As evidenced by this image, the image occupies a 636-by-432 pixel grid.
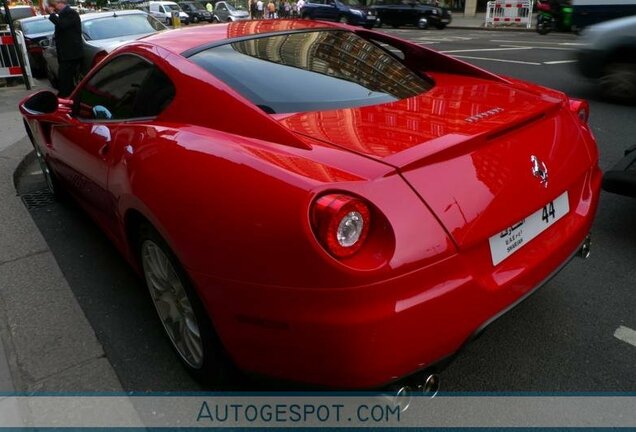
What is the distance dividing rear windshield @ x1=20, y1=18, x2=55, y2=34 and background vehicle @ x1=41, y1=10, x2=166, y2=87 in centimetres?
525

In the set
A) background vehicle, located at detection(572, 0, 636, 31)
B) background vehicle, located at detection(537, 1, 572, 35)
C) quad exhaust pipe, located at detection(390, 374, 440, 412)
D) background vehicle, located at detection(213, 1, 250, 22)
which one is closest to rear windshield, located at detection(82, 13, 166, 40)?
background vehicle, located at detection(572, 0, 636, 31)

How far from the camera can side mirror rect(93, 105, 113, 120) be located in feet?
9.77

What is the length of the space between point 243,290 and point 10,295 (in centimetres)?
202

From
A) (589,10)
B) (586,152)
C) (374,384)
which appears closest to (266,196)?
(374,384)

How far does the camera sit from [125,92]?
2.90 meters

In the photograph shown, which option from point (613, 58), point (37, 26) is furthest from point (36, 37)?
point (613, 58)

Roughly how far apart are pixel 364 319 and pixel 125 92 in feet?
6.42

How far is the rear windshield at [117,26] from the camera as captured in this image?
964cm

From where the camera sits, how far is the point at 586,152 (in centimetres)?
244

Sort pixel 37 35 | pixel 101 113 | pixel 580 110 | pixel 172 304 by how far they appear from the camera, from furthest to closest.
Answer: pixel 37 35 < pixel 101 113 < pixel 580 110 < pixel 172 304

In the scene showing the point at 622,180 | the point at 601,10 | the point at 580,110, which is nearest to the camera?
the point at 580,110

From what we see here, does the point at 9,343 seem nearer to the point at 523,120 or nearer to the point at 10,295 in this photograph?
the point at 10,295

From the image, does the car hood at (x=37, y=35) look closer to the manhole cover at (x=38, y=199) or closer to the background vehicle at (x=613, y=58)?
the manhole cover at (x=38, y=199)

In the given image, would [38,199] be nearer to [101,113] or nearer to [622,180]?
[101,113]
